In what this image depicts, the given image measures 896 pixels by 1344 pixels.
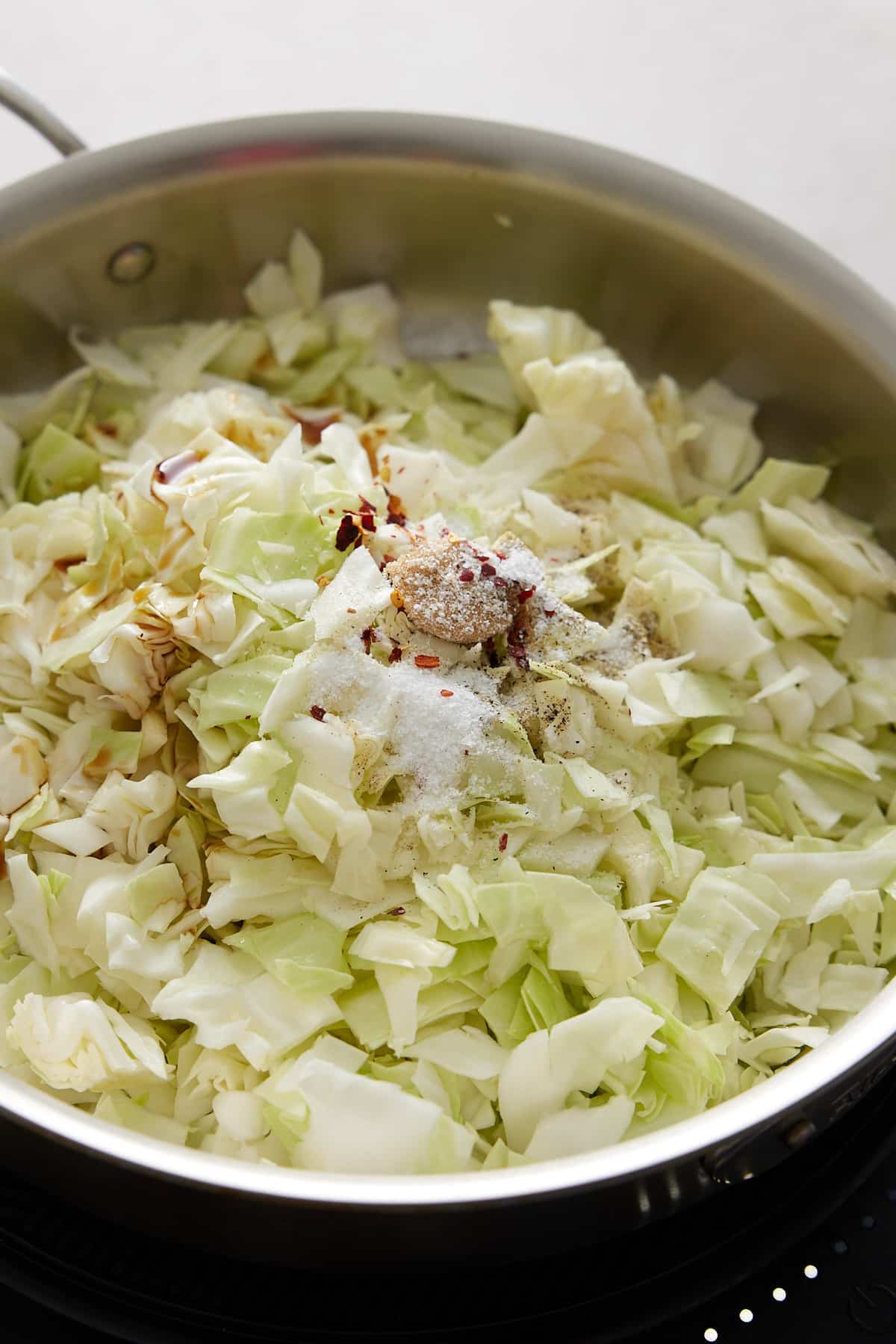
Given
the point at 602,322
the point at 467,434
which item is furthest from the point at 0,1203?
the point at 602,322

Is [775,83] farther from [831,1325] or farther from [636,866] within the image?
[831,1325]

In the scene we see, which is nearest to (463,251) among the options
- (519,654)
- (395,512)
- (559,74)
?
(395,512)

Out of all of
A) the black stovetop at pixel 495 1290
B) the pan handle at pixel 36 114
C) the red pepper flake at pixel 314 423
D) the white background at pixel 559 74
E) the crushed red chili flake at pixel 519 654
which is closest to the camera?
the black stovetop at pixel 495 1290

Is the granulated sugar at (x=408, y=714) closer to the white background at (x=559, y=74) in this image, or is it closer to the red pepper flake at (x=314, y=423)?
the red pepper flake at (x=314, y=423)

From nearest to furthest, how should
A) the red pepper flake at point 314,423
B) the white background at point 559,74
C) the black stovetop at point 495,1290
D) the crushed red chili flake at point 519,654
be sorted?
the black stovetop at point 495,1290 < the crushed red chili flake at point 519,654 < the red pepper flake at point 314,423 < the white background at point 559,74

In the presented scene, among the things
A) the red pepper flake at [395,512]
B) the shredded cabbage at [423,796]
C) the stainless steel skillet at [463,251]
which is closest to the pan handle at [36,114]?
the stainless steel skillet at [463,251]

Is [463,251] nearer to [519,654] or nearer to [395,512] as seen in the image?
[395,512]
